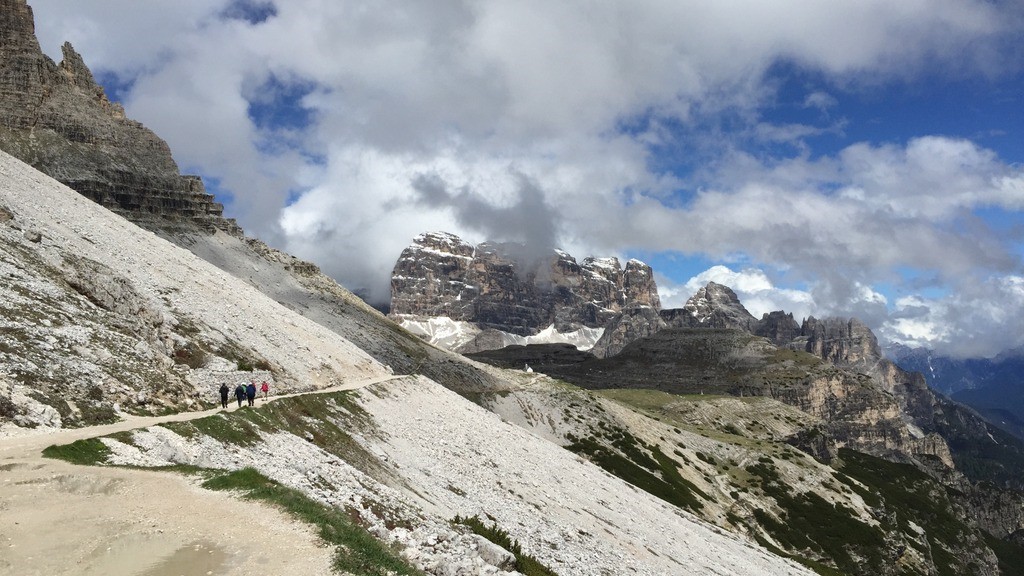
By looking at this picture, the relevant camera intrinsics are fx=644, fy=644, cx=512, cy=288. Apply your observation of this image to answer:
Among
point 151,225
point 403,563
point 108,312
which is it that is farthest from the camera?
point 151,225

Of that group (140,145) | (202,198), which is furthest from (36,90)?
(202,198)

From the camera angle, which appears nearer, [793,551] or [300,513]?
[300,513]

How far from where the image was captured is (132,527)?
1756cm

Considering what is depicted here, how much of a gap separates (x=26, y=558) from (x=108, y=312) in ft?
96.7

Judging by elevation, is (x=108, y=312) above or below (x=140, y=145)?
below

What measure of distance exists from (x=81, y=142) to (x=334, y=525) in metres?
193

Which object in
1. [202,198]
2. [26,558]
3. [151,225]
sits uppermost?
[202,198]

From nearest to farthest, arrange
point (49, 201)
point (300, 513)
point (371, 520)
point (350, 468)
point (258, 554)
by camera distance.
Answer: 1. point (258, 554)
2. point (300, 513)
3. point (371, 520)
4. point (350, 468)
5. point (49, 201)

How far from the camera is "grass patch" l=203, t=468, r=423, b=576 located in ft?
56.6

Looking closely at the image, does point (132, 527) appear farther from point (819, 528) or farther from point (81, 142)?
point (81, 142)

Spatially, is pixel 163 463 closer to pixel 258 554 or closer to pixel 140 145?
pixel 258 554

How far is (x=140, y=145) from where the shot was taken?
185125mm

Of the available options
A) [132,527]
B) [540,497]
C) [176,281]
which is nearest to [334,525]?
[132,527]

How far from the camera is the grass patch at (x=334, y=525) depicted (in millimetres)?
17250
